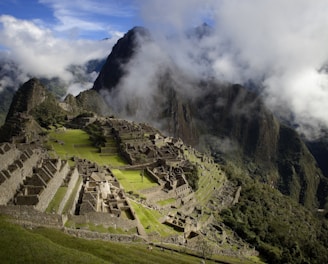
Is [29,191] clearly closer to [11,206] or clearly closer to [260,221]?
[11,206]

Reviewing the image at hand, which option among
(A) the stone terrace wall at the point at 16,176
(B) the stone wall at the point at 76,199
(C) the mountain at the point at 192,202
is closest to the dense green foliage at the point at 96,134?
(C) the mountain at the point at 192,202

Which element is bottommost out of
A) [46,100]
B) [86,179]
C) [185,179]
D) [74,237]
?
[74,237]

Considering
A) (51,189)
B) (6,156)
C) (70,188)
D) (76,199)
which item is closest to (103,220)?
(76,199)

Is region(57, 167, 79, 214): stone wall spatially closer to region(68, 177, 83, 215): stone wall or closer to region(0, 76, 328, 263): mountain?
region(68, 177, 83, 215): stone wall

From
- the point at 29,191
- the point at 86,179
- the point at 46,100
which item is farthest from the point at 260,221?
the point at 46,100

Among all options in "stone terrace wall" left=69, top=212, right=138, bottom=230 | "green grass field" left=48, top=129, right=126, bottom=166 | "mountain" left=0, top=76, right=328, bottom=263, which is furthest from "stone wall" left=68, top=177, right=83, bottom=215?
"green grass field" left=48, top=129, right=126, bottom=166

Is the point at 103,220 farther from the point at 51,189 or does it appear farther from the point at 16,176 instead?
the point at 16,176

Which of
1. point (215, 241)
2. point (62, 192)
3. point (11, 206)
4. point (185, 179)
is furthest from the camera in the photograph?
point (185, 179)
